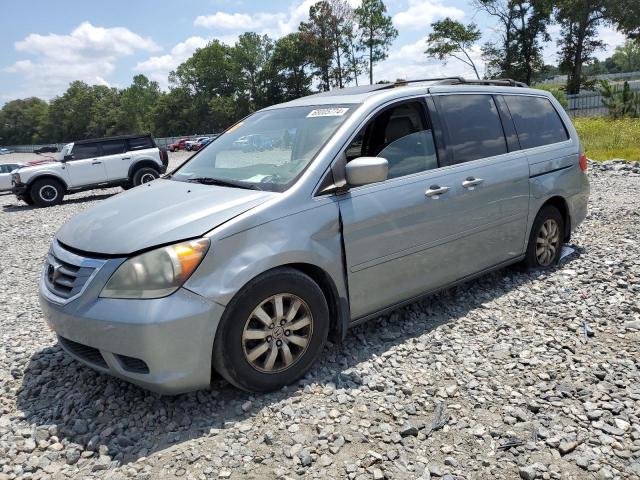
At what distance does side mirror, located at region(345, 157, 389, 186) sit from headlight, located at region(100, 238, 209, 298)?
109 cm

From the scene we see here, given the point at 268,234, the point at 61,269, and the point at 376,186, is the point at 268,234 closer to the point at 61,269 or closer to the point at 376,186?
the point at 376,186

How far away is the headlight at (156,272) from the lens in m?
2.76

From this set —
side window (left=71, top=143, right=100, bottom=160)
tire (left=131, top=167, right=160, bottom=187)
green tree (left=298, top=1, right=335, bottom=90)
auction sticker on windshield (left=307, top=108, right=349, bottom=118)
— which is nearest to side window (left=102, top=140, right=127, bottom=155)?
side window (left=71, top=143, right=100, bottom=160)

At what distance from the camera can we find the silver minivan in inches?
111

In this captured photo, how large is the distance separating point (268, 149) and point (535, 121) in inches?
108

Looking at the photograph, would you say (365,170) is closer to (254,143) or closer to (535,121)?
(254,143)

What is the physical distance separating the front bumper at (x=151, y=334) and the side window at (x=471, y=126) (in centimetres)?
237

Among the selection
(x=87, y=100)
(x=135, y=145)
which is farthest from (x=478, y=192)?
(x=87, y=100)

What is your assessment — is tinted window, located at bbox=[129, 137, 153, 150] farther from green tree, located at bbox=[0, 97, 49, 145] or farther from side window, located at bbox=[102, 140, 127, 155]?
green tree, located at bbox=[0, 97, 49, 145]

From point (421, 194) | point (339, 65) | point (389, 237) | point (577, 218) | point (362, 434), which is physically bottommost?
point (362, 434)

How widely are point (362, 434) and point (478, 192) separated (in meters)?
2.25

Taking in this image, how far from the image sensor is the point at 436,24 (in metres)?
43.3

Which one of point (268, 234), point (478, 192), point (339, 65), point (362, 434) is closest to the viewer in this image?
point (362, 434)

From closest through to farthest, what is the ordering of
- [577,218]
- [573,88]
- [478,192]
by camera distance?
[478,192]
[577,218]
[573,88]
